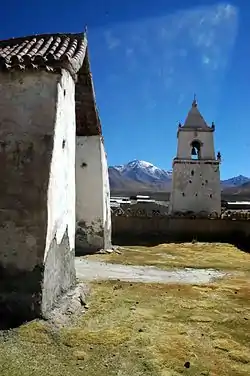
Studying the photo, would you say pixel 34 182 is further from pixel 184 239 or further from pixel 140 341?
pixel 184 239

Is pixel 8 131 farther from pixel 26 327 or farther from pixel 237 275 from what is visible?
pixel 237 275

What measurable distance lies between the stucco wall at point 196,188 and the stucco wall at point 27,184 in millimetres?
32584

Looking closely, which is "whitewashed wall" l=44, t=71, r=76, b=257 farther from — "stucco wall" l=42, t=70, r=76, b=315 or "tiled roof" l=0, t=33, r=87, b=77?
"tiled roof" l=0, t=33, r=87, b=77

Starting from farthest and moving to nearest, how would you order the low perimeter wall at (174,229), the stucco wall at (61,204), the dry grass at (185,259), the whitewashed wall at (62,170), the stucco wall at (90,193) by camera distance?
the low perimeter wall at (174,229)
the stucco wall at (90,193)
the dry grass at (185,259)
the whitewashed wall at (62,170)
the stucco wall at (61,204)

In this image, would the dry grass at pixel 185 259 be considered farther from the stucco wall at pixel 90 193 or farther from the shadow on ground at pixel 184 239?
the shadow on ground at pixel 184 239

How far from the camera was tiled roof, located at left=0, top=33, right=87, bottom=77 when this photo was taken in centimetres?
644

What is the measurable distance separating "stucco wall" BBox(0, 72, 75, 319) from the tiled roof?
21cm

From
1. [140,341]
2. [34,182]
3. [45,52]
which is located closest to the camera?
[140,341]

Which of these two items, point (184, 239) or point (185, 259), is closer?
point (185, 259)

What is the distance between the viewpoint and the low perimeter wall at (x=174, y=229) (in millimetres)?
22359

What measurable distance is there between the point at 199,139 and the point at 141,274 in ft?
98.6

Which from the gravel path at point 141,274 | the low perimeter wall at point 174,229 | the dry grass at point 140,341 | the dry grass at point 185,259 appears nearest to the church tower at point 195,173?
the low perimeter wall at point 174,229

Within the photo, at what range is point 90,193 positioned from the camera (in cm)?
1427

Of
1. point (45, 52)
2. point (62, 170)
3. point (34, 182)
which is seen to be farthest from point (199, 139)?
point (34, 182)
